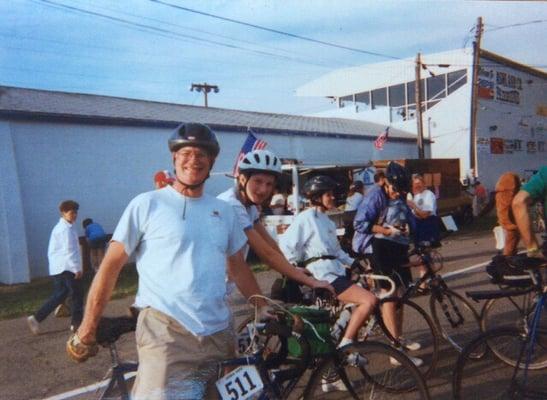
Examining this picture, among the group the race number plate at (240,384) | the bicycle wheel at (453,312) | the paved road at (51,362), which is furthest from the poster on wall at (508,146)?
the race number plate at (240,384)

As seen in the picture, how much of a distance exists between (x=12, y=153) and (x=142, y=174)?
12.4 feet

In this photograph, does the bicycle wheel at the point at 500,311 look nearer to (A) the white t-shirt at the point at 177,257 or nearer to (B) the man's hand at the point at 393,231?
(B) the man's hand at the point at 393,231

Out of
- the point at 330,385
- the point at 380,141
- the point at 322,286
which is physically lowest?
the point at 330,385

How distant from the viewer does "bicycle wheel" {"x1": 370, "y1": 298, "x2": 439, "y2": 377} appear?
4.58m

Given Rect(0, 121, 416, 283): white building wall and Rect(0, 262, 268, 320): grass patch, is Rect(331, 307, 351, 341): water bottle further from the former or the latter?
Rect(0, 121, 416, 283): white building wall

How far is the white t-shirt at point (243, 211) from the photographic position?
3.50 metres

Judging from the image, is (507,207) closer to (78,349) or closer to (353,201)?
(78,349)

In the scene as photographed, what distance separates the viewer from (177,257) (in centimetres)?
253

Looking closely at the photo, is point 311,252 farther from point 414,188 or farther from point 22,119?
point 22,119

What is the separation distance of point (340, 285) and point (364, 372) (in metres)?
0.95

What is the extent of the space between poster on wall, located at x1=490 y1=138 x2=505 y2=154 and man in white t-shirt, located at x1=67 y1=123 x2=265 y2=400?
106 ft

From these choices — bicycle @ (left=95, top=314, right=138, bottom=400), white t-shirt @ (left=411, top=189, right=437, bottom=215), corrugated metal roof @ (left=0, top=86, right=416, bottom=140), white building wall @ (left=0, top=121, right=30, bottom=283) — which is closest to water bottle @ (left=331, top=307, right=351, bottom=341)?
bicycle @ (left=95, top=314, right=138, bottom=400)

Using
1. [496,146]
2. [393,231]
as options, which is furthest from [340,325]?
[496,146]

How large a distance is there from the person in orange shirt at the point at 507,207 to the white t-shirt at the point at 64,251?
5724mm
